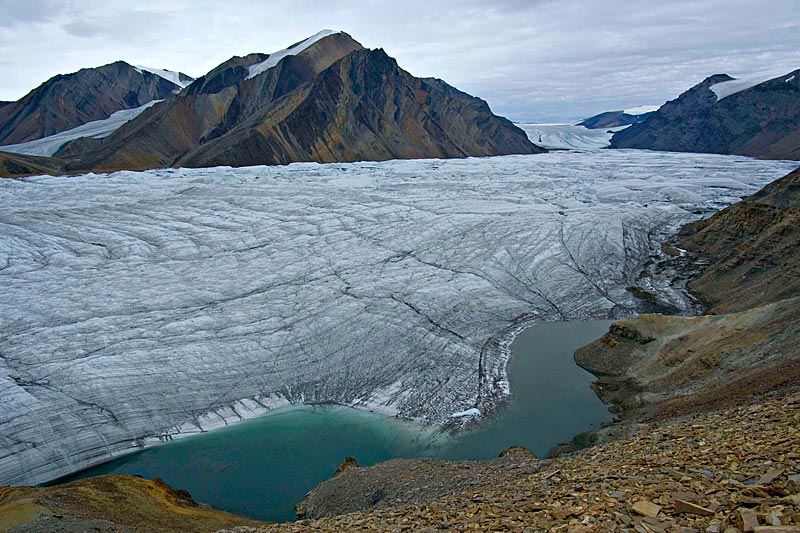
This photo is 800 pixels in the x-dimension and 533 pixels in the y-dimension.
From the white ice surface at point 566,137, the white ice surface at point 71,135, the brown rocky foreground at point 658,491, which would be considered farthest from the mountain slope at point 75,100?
the brown rocky foreground at point 658,491

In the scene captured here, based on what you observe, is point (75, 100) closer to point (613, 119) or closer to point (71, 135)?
point (71, 135)

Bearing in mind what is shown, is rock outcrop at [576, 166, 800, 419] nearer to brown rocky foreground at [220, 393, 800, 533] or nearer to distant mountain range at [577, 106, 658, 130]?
brown rocky foreground at [220, 393, 800, 533]

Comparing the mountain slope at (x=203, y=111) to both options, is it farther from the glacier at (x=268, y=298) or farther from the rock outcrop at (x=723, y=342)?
the rock outcrop at (x=723, y=342)

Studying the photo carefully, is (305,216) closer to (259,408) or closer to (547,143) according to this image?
(259,408)

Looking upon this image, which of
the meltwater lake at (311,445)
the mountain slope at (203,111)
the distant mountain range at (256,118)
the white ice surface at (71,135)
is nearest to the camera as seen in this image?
the meltwater lake at (311,445)

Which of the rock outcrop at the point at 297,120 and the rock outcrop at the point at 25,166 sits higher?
the rock outcrop at the point at 297,120

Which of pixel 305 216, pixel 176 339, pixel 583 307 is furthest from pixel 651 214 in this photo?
pixel 176 339

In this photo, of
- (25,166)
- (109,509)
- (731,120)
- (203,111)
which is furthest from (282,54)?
(109,509)
